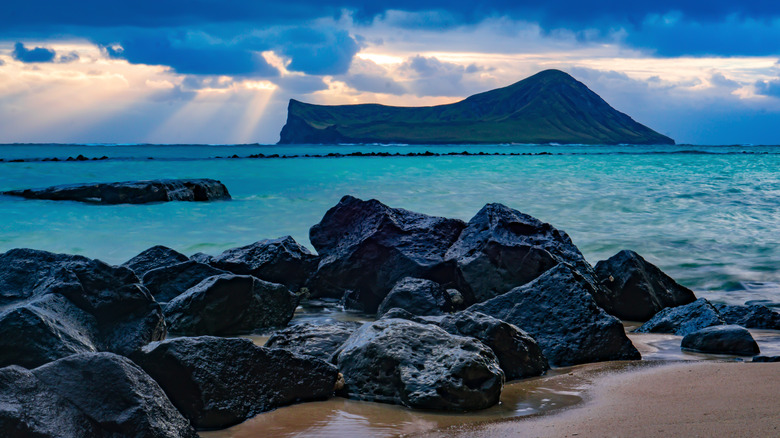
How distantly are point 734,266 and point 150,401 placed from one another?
864 centimetres

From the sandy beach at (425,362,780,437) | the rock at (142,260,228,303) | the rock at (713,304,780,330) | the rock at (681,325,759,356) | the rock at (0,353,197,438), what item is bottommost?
the rock at (713,304,780,330)

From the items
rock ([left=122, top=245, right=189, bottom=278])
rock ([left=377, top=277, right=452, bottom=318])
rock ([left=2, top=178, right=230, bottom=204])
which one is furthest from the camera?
rock ([left=2, top=178, right=230, bottom=204])

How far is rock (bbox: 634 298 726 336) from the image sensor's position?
560 centimetres

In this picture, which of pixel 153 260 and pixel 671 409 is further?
pixel 153 260

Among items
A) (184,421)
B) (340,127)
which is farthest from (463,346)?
(340,127)

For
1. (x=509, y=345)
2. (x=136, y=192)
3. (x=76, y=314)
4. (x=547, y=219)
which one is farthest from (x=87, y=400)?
(x=136, y=192)

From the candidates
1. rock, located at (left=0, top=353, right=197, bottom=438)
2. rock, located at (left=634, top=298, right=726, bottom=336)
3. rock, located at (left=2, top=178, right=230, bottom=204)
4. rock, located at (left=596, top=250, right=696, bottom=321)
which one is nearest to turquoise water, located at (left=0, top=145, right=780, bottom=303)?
rock, located at (left=2, top=178, right=230, bottom=204)

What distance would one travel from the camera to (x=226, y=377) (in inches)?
137

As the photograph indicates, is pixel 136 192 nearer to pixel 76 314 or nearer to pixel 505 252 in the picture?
pixel 505 252

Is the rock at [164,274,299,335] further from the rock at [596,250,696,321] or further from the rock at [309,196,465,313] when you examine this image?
the rock at [596,250,696,321]

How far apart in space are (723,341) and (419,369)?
8.37 ft

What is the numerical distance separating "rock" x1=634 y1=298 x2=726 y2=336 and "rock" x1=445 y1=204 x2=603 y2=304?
566 millimetres

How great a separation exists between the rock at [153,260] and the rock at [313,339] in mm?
2886

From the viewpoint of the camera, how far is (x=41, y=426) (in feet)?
8.82
